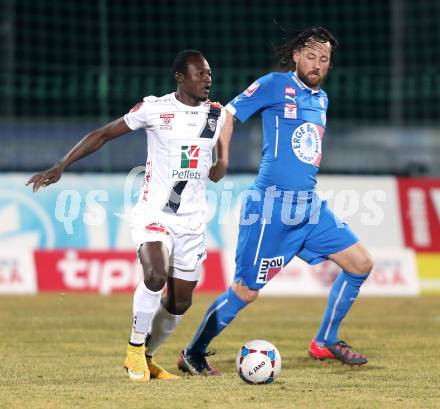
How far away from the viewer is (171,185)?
7.43 m

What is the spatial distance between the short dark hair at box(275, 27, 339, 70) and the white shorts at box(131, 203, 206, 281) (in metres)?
1.66

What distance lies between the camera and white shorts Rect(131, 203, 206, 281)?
7.37m

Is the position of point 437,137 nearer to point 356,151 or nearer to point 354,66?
point 356,151

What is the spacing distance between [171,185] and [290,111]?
1.19 m

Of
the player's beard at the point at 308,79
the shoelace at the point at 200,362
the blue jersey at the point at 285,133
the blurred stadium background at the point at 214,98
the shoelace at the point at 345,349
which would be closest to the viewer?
the shoelace at the point at 200,362

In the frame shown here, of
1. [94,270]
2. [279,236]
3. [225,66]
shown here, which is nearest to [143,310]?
[279,236]

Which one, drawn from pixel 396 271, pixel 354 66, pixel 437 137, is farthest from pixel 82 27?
pixel 396 271

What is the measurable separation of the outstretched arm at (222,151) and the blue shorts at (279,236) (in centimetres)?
38

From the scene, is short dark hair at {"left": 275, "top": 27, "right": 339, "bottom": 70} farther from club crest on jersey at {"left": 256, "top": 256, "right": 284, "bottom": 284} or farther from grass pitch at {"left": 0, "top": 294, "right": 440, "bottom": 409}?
grass pitch at {"left": 0, "top": 294, "right": 440, "bottom": 409}

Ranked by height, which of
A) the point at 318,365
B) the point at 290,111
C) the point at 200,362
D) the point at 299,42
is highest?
the point at 299,42

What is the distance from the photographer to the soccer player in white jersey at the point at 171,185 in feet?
24.1

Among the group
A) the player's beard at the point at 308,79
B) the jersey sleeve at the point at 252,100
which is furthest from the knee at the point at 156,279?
the player's beard at the point at 308,79

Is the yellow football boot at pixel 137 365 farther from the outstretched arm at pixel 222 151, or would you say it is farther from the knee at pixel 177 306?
the outstretched arm at pixel 222 151

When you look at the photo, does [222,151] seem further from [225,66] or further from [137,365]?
[225,66]
